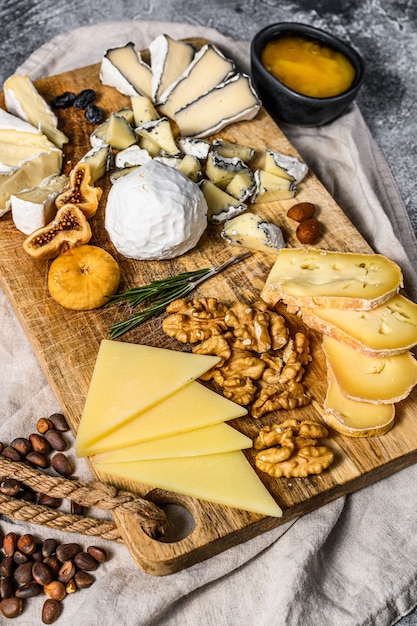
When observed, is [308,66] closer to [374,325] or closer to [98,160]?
[98,160]

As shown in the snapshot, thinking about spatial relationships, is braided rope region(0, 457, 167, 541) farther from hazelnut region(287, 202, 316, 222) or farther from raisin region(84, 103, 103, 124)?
raisin region(84, 103, 103, 124)

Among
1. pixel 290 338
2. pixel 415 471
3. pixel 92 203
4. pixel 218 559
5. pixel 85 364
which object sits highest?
pixel 92 203

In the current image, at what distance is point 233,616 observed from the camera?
215 centimetres

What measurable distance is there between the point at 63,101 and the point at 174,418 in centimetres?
150

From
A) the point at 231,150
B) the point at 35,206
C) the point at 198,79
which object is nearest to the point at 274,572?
the point at 35,206

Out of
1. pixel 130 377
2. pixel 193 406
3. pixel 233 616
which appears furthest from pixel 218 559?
pixel 130 377

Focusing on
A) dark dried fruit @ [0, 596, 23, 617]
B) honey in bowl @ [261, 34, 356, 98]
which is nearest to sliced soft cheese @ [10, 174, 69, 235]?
honey in bowl @ [261, 34, 356, 98]

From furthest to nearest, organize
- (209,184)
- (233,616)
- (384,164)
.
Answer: (384,164) → (209,184) → (233,616)

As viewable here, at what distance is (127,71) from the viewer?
9.94 ft

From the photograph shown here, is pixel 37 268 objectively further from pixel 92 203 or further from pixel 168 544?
pixel 168 544

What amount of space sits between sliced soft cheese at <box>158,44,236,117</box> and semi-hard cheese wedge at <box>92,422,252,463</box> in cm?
143

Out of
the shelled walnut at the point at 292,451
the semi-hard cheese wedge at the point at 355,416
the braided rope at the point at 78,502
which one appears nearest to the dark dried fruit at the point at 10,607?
the braided rope at the point at 78,502

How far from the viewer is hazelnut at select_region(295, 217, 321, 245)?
266 cm

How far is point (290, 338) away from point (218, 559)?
72 centimetres
